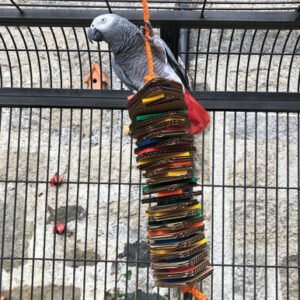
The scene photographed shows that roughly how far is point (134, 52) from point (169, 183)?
482 millimetres

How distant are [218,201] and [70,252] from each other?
3.22 ft

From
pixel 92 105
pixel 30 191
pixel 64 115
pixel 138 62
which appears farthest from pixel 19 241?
pixel 138 62

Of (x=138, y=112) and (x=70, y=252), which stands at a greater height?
(x=138, y=112)

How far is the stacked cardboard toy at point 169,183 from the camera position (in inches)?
45.9

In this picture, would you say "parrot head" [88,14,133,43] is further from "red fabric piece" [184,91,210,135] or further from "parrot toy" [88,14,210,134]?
"red fabric piece" [184,91,210,135]

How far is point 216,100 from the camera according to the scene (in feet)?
6.64

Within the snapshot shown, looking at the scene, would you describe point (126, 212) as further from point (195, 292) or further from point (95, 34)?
point (195, 292)

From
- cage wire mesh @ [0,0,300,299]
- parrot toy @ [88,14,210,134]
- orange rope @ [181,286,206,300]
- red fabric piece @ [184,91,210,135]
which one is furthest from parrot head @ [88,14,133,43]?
cage wire mesh @ [0,0,300,299]

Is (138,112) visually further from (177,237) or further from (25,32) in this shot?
(25,32)

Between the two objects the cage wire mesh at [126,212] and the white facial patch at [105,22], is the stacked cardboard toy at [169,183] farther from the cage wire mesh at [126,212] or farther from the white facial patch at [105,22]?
the cage wire mesh at [126,212]

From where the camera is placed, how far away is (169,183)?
1.20 meters

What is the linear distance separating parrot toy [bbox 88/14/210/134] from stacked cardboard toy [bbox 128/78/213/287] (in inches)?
8.3

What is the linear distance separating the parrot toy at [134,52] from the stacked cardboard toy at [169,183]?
0.69 feet

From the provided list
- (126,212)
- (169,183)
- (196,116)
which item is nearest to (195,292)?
(169,183)
